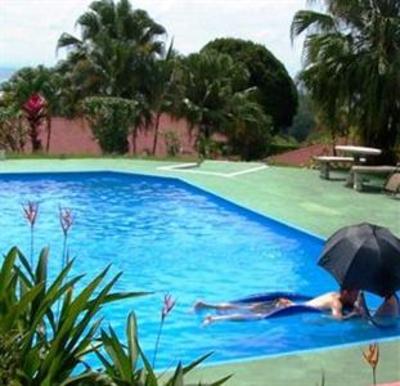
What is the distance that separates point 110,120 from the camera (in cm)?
2066

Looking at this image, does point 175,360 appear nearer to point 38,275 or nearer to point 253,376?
point 253,376

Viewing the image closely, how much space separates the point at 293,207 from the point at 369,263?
21.1 ft

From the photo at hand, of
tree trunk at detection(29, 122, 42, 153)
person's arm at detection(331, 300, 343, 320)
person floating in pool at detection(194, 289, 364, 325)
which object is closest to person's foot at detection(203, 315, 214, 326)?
person floating in pool at detection(194, 289, 364, 325)

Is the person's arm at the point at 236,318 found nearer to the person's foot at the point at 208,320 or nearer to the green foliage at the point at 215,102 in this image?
the person's foot at the point at 208,320

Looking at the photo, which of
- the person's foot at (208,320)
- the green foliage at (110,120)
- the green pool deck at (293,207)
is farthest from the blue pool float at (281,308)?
the green foliage at (110,120)

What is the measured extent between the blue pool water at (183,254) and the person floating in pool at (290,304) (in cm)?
9

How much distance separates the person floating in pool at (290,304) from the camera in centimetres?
671

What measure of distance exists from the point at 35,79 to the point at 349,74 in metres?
14.0

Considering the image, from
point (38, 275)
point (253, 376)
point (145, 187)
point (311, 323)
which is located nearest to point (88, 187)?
point (145, 187)

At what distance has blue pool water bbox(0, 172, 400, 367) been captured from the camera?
668 centimetres

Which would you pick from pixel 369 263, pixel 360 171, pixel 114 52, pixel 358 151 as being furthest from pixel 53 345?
pixel 114 52

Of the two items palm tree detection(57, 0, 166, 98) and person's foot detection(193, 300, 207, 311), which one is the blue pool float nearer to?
person's foot detection(193, 300, 207, 311)

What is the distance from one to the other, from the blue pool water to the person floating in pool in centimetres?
9

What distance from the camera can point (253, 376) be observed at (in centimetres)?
493
